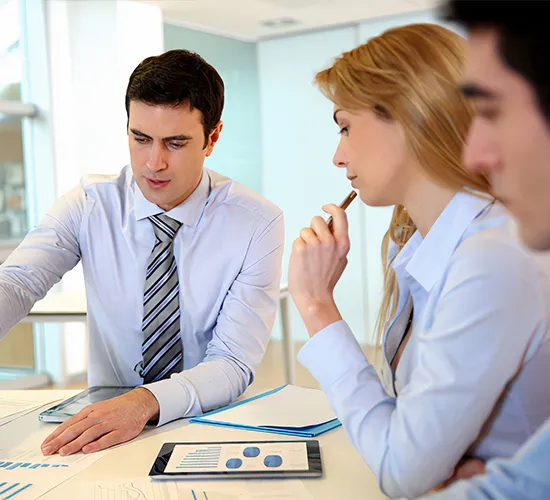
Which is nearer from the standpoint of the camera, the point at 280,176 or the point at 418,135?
the point at 418,135

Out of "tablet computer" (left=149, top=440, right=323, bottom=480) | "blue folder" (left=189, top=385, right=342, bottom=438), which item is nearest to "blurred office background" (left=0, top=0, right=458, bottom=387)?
"blue folder" (left=189, top=385, right=342, bottom=438)

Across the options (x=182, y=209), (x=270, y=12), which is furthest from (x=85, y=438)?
(x=270, y=12)

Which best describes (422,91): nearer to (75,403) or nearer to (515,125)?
(515,125)

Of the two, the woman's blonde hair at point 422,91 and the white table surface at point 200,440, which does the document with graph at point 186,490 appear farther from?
the woman's blonde hair at point 422,91

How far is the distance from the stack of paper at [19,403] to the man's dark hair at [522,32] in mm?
1299

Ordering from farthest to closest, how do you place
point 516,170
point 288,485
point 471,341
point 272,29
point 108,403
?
point 272,29 → point 108,403 → point 288,485 → point 471,341 → point 516,170

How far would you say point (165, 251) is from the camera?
1.94 metres

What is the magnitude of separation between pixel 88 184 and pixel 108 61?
10.2 feet

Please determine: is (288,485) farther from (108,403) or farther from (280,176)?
(280,176)

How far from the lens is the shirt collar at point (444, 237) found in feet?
3.82

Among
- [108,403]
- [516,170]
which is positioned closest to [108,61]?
[108,403]

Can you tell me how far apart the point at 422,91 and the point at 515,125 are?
0.47 m

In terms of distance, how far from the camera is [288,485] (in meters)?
1.17

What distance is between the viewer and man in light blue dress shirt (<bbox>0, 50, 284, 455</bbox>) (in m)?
1.87
